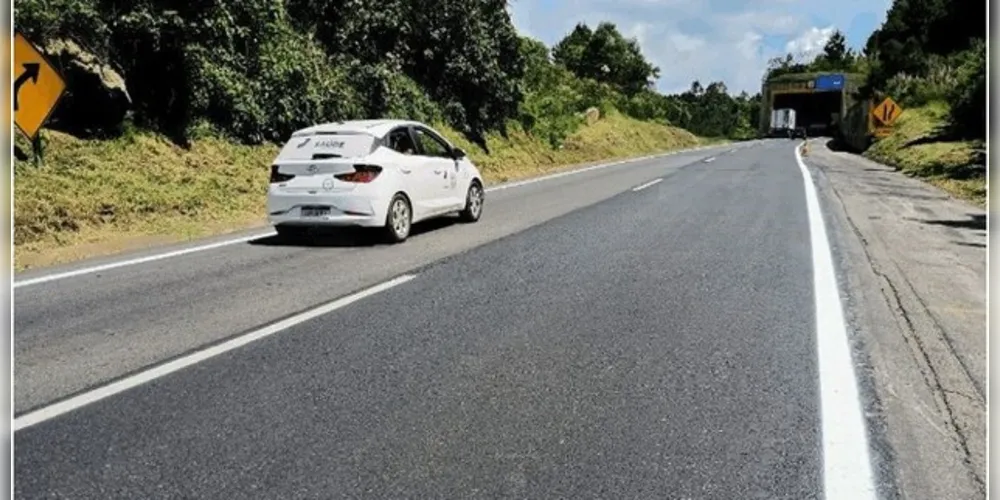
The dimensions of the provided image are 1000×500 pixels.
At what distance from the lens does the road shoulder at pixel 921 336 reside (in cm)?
401

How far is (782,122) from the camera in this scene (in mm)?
69125

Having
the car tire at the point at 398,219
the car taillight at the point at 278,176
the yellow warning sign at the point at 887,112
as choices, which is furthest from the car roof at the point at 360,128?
the yellow warning sign at the point at 887,112

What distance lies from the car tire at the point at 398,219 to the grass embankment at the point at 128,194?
2952 millimetres

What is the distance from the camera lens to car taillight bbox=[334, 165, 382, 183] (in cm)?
1077

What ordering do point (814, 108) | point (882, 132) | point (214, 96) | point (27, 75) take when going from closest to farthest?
point (27, 75), point (214, 96), point (882, 132), point (814, 108)

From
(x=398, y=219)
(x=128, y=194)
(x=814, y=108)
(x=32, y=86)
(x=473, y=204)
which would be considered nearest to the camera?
(x=32, y=86)

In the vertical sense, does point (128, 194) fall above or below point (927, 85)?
below

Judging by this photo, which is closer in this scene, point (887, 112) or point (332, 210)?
point (332, 210)

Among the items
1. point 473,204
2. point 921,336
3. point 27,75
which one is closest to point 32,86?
point 27,75

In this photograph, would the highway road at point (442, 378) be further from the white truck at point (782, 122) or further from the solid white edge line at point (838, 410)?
the white truck at point (782, 122)

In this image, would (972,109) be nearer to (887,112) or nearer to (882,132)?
(887,112)

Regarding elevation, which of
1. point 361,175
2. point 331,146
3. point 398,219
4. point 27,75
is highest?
point 27,75

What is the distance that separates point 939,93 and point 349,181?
138ft

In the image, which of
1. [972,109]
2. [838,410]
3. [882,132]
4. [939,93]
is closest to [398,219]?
[838,410]
